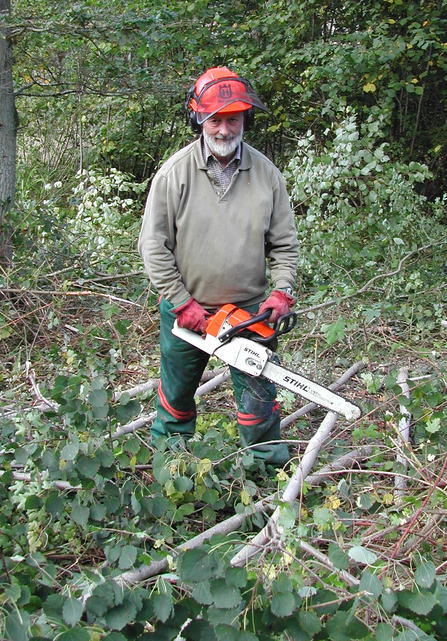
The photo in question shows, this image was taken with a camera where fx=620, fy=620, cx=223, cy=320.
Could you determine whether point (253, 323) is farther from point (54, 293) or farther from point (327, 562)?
point (54, 293)

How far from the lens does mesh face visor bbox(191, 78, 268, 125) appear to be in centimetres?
274

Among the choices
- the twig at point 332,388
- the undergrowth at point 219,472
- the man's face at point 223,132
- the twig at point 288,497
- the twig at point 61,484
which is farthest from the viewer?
the twig at point 332,388

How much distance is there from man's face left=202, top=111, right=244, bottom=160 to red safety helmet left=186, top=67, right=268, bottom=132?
5 centimetres

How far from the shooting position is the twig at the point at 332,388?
11.8ft

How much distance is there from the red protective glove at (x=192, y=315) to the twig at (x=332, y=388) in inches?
39.4

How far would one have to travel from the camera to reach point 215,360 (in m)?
4.50

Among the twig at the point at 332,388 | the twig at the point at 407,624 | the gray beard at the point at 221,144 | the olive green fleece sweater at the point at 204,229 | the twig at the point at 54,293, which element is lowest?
the twig at the point at 54,293

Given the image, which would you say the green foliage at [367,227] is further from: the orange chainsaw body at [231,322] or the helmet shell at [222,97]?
the helmet shell at [222,97]

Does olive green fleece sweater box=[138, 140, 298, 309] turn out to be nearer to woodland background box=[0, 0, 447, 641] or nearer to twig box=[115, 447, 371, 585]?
woodland background box=[0, 0, 447, 641]

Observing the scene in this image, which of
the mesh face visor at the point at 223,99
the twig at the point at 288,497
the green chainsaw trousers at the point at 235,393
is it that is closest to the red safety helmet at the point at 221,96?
the mesh face visor at the point at 223,99

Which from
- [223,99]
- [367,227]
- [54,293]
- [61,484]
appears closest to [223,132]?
[223,99]

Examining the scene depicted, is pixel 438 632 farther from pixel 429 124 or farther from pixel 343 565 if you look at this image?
pixel 429 124

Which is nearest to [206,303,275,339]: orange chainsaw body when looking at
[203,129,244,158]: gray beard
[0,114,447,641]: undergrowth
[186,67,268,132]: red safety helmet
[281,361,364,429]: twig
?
[0,114,447,641]: undergrowth

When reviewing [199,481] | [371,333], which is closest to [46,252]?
[371,333]
